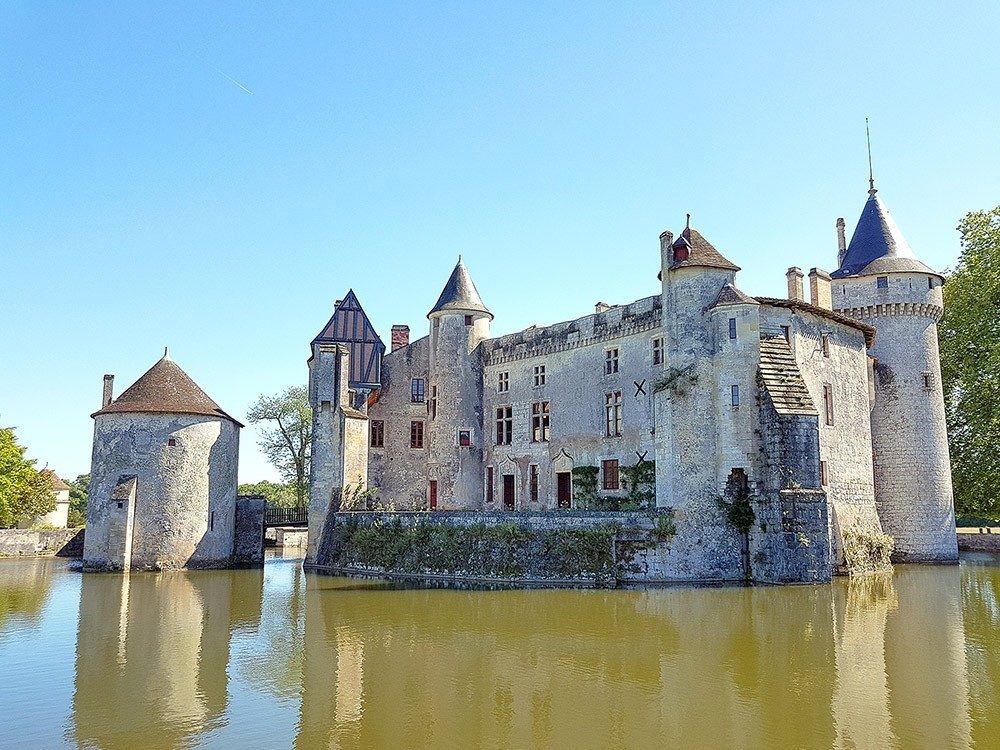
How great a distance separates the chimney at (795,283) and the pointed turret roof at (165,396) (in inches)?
781

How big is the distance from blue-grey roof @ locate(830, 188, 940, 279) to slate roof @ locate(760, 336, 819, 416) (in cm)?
938

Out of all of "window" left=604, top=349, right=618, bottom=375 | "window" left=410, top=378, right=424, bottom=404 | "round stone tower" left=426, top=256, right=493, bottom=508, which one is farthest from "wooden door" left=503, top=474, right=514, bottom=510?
"window" left=604, top=349, right=618, bottom=375

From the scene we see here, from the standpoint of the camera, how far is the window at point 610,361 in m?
26.8

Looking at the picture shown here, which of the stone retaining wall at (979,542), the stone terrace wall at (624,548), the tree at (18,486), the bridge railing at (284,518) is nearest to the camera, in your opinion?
the stone terrace wall at (624,548)

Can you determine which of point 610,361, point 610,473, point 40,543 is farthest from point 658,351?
point 40,543

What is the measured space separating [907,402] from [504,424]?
14.5 meters

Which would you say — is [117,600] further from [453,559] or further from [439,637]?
[439,637]

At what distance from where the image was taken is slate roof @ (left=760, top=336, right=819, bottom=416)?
2088cm

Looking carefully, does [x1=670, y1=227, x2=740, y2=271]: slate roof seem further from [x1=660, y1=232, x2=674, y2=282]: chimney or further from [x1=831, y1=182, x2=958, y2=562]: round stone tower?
[x1=831, y1=182, x2=958, y2=562]: round stone tower

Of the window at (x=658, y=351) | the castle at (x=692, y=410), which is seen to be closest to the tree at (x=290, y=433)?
the castle at (x=692, y=410)

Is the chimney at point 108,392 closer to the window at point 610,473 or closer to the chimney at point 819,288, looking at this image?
the window at point 610,473

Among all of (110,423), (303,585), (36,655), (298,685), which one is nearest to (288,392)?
(110,423)

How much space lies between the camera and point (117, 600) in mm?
A: 19469

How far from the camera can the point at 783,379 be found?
2144 cm
